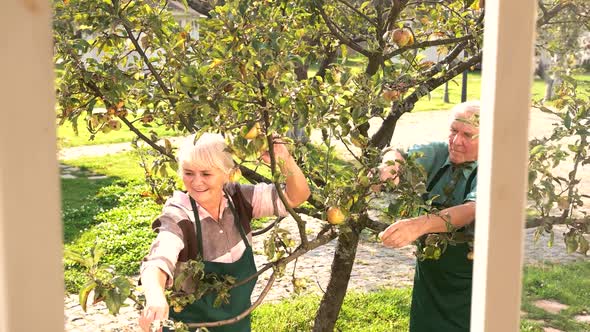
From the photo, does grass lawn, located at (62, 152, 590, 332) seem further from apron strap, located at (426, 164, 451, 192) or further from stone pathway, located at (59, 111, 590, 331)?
apron strap, located at (426, 164, 451, 192)

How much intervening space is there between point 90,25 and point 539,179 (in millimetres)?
1190

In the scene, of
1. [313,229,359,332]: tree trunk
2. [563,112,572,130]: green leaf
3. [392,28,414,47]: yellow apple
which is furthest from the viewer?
[313,229,359,332]: tree trunk

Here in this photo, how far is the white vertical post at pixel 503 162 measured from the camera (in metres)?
0.44

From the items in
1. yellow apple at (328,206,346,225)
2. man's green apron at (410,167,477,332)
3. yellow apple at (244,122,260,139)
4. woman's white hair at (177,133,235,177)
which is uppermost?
yellow apple at (244,122,260,139)

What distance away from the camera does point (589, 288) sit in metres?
2.14

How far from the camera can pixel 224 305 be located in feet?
5.91

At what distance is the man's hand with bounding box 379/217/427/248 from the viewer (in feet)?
5.09

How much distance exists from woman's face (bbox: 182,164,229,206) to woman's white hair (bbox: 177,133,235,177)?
13mm

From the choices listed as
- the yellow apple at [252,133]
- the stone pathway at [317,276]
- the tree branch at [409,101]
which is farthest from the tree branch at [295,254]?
the stone pathway at [317,276]

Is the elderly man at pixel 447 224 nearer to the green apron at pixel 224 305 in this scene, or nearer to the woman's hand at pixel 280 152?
the woman's hand at pixel 280 152

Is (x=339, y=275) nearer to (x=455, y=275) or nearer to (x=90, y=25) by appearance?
(x=455, y=275)

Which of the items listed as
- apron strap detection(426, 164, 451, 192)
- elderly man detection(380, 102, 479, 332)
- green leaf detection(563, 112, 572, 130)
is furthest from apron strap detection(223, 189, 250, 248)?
green leaf detection(563, 112, 572, 130)

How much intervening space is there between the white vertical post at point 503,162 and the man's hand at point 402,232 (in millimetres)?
1057

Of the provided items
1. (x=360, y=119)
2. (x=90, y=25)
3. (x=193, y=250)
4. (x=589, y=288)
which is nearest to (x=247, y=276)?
(x=193, y=250)
